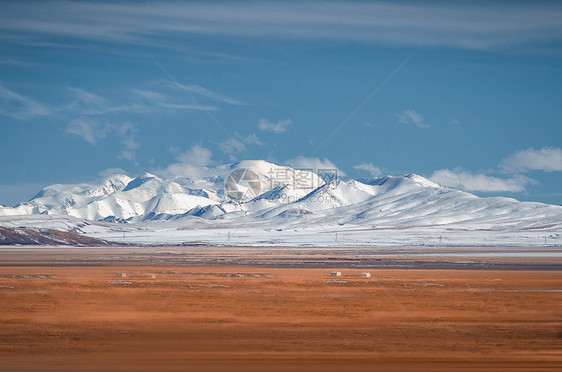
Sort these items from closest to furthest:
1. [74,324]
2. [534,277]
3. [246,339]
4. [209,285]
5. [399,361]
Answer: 1. [399,361]
2. [246,339]
3. [74,324]
4. [209,285]
5. [534,277]

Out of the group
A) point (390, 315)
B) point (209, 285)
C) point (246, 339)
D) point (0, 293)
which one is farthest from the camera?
point (209, 285)

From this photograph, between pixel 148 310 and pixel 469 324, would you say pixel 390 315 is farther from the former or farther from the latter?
pixel 148 310

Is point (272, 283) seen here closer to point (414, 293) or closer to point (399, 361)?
point (414, 293)

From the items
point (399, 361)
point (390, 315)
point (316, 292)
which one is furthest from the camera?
point (316, 292)

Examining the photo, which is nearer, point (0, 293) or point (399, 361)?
point (399, 361)

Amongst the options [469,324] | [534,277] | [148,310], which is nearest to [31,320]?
[148,310]

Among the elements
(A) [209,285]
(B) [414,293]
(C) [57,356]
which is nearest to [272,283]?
(A) [209,285]
